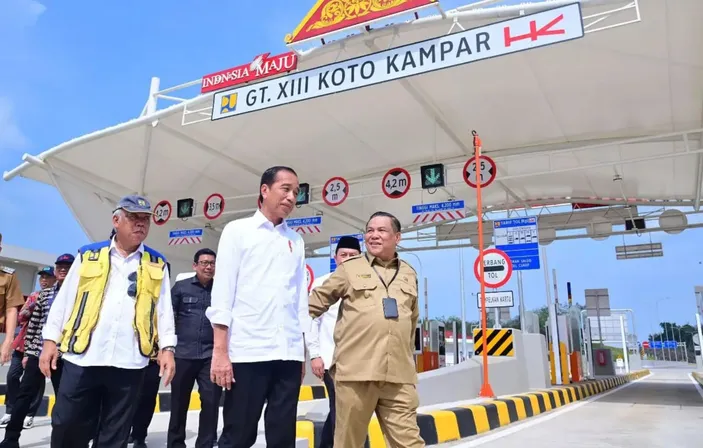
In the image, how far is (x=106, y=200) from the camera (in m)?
14.3

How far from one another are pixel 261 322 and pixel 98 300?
74 cm

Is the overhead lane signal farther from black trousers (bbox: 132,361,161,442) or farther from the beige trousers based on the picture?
the beige trousers

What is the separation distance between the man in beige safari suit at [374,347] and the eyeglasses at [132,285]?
792 millimetres

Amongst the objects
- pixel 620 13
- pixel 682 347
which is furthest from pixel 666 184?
pixel 682 347

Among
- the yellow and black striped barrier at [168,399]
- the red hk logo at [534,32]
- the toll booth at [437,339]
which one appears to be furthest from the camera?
the toll booth at [437,339]

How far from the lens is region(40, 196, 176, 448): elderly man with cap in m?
2.17

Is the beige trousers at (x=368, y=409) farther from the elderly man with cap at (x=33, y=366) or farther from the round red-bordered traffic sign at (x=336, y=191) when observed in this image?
the round red-bordered traffic sign at (x=336, y=191)

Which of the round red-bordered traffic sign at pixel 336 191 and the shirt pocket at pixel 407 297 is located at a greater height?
the round red-bordered traffic sign at pixel 336 191

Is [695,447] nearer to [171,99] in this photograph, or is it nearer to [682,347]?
[171,99]

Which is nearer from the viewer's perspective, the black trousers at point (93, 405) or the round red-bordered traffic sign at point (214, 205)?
the black trousers at point (93, 405)

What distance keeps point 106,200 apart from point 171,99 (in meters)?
5.09

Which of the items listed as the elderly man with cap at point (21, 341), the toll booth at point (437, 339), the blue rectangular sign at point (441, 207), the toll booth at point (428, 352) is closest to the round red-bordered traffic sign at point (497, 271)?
the elderly man with cap at point (21, 341)

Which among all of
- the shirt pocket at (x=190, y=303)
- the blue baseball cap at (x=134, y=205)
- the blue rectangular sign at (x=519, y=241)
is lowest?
the shirt pocket at (x=190, y=303)

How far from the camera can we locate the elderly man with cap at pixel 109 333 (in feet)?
7.13
